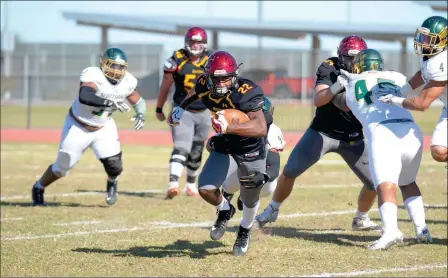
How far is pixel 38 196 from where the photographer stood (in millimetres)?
10391

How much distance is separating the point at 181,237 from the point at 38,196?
2.86m

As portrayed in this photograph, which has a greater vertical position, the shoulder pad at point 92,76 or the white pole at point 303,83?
the shoulder pad at point 92,76

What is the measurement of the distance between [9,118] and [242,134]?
77.1 feet

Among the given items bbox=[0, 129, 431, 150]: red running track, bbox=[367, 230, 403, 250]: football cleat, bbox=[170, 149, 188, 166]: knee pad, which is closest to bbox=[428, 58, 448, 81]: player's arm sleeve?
bbox=[367, 230, 403, 250]: football cleat

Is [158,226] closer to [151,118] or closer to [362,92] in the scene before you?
[362,92]

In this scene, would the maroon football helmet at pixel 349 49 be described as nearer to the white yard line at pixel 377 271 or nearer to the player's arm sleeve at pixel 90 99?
the white yard line at pixel 377 271

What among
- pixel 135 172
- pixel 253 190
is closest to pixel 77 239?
pixel 253 190

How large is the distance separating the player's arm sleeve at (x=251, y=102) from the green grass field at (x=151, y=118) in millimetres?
17487

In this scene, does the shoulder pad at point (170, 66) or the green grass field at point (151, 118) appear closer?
the shoulder pad at point (170, 66)

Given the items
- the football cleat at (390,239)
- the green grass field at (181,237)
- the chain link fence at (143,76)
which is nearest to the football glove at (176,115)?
the green grass field at (181,237)

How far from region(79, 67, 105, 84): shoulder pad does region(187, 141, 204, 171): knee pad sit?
6.27 feet

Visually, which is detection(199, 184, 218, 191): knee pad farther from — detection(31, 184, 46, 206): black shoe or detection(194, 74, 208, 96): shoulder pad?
detection(31, 184, 46, 206): black shoe

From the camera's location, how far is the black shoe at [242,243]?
286 inches

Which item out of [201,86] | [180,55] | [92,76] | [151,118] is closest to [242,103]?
[201,86]
